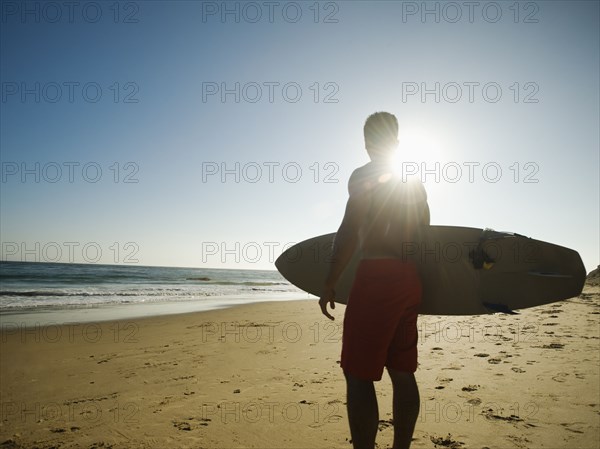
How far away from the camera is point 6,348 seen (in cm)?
563

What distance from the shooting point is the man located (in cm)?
175

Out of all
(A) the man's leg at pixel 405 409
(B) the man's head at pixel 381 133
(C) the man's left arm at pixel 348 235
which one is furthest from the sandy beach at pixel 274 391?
(B) the man's head at pixel 381 133

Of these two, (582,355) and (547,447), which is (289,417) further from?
(582,355)

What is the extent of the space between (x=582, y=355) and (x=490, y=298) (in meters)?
2.74

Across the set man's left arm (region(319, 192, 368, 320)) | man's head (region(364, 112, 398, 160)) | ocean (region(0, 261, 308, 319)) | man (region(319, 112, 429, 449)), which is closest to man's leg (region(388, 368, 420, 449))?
man (region(319, 112, 429, 449))

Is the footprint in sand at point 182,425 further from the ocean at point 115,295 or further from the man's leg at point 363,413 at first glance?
the ocean at point 115,295

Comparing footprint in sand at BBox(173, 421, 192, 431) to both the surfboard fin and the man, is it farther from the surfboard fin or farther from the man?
the surfboard fin

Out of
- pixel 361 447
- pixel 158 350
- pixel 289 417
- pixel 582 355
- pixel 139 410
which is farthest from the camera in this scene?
pixel 158 350

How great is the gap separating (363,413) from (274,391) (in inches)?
76.2

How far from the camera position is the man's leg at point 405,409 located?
1.79 metres

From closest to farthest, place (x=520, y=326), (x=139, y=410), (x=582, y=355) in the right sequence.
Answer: (x=139, y=410) < (x=582, y=355) < (x=520, y=326)

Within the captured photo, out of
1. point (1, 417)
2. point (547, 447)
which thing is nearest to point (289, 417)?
point (547, 447)

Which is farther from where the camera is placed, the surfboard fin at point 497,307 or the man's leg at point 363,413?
the surfboard fin at point 497,307

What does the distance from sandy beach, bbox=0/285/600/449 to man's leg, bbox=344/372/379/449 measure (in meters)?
0.79
